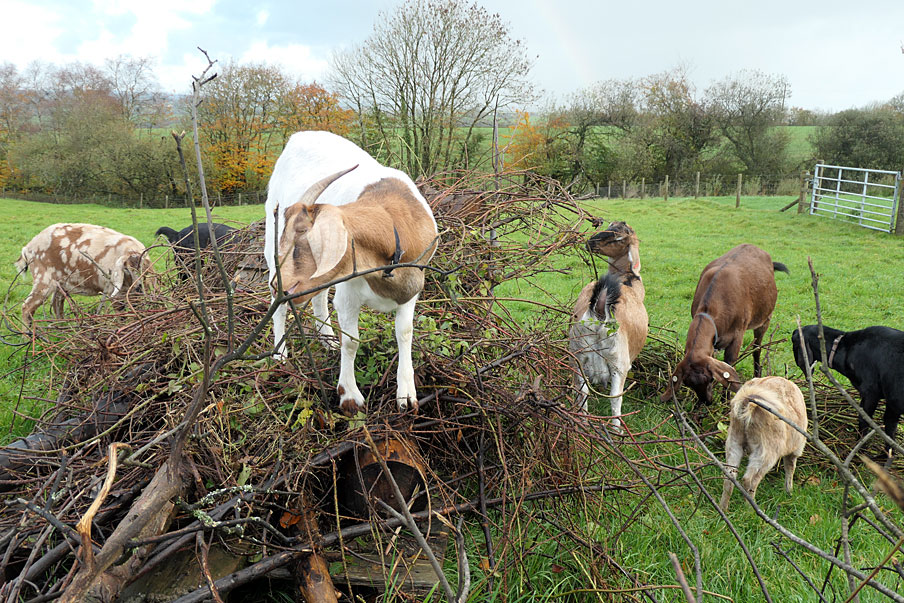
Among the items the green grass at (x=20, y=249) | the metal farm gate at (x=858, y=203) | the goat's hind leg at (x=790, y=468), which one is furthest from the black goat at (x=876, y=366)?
the metal farm gate at (x=858, y=203)

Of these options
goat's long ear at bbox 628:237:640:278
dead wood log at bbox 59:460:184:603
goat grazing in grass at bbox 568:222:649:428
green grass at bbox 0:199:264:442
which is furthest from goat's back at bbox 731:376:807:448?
green grass at bbox 0:199:264:442

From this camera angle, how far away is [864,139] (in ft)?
93.7

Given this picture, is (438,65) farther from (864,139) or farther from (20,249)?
(864,139)

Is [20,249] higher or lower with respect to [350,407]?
lower

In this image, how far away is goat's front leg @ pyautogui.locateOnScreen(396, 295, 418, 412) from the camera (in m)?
2.73

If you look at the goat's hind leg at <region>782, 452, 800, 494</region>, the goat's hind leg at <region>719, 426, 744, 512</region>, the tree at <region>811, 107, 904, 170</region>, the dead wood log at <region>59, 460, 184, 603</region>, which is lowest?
the goat's hind leg at <region>782, 452, 800, 494</region>

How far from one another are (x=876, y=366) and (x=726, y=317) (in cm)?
146

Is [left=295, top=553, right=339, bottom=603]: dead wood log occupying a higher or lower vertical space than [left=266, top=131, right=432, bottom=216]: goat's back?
lower

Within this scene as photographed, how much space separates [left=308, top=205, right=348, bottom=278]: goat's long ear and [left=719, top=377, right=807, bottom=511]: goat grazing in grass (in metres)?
3.12

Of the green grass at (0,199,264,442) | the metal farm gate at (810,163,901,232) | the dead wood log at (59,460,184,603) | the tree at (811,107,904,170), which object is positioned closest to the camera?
the dead wood log at (59,460,184,603)

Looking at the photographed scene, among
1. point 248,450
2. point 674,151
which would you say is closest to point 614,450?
point 248,450

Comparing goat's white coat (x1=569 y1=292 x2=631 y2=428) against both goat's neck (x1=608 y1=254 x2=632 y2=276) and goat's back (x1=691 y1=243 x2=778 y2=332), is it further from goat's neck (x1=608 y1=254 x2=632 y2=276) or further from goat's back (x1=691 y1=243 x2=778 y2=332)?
goat's back (x1=691 y1=243 x2=778 y2=332)

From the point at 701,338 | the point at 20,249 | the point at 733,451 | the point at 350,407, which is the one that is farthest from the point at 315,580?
the point at 20,249

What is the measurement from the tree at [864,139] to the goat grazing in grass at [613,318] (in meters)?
29.6
